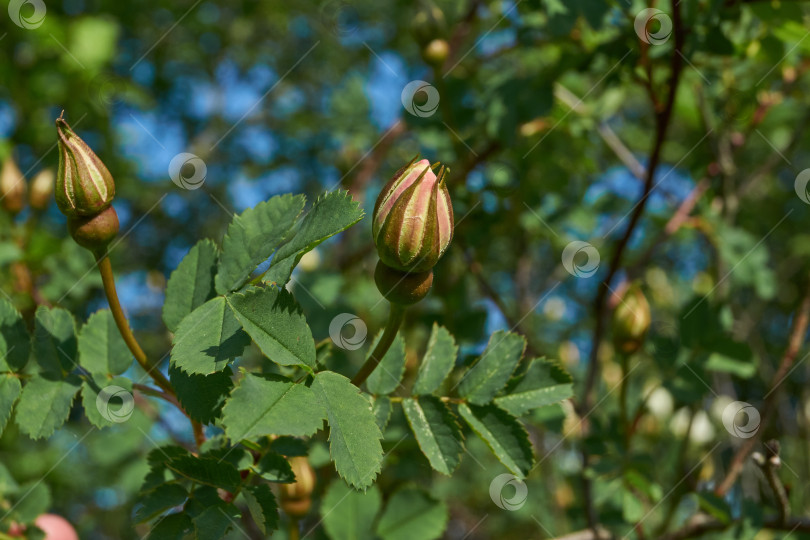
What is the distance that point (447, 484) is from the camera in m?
2.38

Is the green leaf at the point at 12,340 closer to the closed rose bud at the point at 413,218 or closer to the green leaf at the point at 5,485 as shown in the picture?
the green leaf at the point at 5,485

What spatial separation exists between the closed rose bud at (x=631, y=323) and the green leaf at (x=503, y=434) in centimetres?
54

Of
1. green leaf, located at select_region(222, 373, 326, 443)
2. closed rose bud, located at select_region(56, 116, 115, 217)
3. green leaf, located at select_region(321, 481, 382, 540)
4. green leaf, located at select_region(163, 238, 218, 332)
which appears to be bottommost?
green leaf, located at select_region(321, 481, 382, 540)

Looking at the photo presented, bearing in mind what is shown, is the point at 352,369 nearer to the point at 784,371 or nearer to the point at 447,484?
the point at 784,371

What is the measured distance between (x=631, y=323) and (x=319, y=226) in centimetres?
84

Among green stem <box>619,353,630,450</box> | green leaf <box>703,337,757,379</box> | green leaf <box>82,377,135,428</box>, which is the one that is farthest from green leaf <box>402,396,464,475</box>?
green leaf <box>703,337,757,379</box>

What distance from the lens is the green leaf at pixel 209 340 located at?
626mm

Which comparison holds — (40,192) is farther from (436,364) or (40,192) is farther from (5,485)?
(436,364)

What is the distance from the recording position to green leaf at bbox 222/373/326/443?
601mm

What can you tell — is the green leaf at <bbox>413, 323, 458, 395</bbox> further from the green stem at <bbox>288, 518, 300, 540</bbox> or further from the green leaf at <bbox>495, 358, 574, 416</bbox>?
the green stem at <bbox>288, 518, 300, 540</bbox>

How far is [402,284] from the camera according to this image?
0.68 metres

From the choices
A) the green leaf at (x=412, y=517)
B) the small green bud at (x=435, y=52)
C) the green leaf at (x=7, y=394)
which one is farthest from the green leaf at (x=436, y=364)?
the small green bud at (x=435, y=52)

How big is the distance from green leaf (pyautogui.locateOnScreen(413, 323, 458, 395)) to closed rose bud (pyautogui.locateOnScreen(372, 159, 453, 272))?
243 millimetres

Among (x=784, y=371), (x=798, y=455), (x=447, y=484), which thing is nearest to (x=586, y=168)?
(x=784, y=371)
